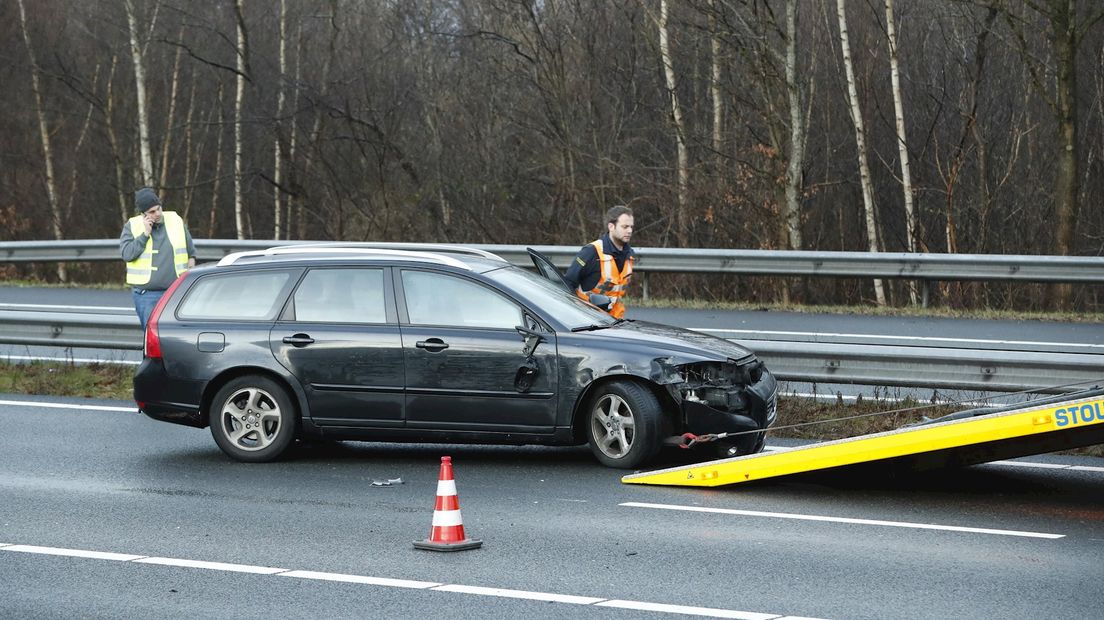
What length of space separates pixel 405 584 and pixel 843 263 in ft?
42.2

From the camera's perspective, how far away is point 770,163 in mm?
24953

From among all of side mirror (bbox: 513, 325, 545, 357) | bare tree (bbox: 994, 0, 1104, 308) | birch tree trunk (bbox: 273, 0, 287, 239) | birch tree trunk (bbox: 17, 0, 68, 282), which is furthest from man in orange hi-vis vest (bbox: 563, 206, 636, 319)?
birch tree trunk (bbox: 17, 0, 68, 282)

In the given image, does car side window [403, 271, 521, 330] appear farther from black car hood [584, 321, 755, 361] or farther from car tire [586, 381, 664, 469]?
car tire [586, 381, 664, 469]

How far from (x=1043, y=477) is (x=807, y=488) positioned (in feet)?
5.31

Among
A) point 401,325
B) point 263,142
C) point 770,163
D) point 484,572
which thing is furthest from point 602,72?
point 484,572

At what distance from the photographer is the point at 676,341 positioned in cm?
938

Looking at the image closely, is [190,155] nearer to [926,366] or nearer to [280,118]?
[280,118]

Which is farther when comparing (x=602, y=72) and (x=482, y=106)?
(x=482, y=106)

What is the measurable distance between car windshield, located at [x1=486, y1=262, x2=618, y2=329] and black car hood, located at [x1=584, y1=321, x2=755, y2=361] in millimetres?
198

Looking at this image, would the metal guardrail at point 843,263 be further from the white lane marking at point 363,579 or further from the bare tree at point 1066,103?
the white lane marking at point 363,579

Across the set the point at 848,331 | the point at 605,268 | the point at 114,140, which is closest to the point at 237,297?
the point at 605,268

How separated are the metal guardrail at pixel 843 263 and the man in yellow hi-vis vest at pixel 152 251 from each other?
6.52m

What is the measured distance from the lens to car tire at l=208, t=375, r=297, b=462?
9.70m

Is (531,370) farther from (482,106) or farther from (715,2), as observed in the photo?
(482,106)
